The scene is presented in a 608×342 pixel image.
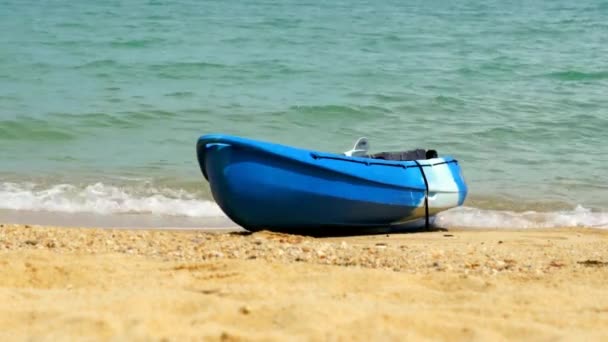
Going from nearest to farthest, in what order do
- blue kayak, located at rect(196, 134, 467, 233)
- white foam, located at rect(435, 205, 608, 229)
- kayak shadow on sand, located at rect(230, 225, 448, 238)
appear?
1. blue kayak, located at rect(196, 134, 467, 233)
2. kayak shadow on sand, located at rect(230, 225, 448, 238)
3. white foam, located at rect(435, 205, 608, 229)

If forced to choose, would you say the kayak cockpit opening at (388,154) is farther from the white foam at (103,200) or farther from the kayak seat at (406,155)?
the white foam at (103,200)

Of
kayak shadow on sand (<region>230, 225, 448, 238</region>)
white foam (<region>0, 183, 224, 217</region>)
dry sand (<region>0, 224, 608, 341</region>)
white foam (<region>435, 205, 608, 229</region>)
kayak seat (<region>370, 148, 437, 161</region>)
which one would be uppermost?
kayak seat (<region>370, 148, 437, 161</region>)

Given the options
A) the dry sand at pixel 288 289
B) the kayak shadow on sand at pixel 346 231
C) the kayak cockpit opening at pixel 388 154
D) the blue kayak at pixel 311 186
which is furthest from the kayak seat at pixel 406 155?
the dry sand at pixel 288 289

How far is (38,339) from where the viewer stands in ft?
12.4

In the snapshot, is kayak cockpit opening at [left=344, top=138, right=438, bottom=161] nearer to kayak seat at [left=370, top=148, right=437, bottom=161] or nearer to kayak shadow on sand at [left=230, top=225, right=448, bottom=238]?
kayak seat at [left=370, top=148, right=437, bottom=161]

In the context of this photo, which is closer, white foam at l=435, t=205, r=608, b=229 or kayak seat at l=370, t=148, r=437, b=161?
kayak seat at l=370, t=148, r=437, b=161

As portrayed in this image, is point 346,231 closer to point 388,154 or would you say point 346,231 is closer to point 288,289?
point 388,154

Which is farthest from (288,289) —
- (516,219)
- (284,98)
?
(284,98)

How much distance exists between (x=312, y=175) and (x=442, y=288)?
2921mm

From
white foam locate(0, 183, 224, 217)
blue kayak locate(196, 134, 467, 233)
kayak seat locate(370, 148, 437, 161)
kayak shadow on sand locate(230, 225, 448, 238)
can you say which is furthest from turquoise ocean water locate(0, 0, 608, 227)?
blue kayak locate(196, 134, 467, 233)

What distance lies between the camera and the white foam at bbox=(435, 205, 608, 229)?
9055 millimetres

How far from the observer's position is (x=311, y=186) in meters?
7.59

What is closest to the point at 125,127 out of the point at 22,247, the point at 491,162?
the point at 491,162

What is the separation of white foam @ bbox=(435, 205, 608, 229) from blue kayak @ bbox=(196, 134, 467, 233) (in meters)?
0.92
